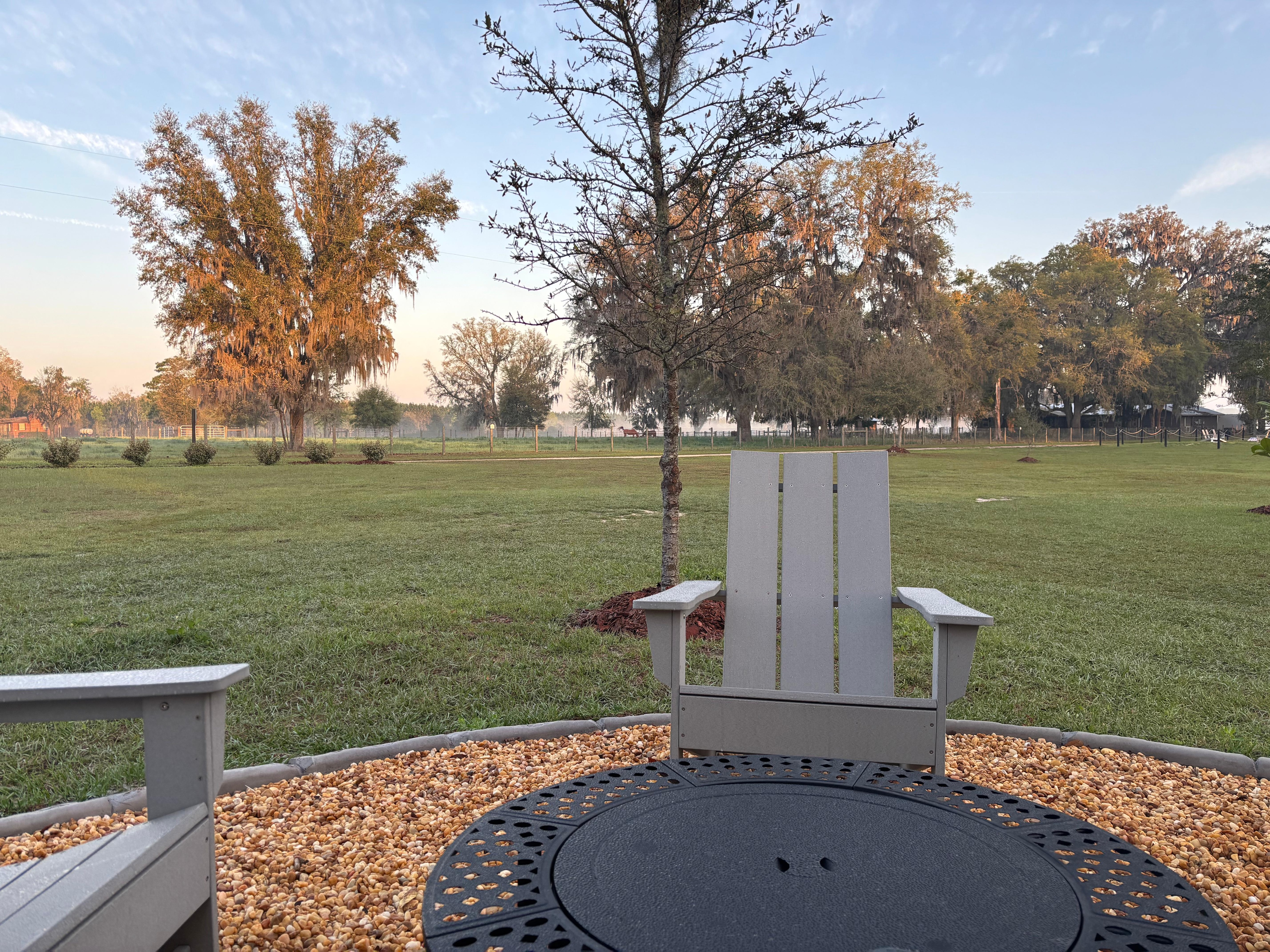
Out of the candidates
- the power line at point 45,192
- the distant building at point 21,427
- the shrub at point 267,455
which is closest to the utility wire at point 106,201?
the power line at point 45,192

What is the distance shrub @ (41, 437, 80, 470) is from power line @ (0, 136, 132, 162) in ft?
37.1

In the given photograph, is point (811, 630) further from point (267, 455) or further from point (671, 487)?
point (267, 455)

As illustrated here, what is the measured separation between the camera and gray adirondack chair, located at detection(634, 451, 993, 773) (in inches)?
73.8

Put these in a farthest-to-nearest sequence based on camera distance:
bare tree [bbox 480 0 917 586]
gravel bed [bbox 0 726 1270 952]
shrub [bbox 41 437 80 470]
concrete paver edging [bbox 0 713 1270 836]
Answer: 1. shrub [bbox 41 437 80 470]
2. bare tree [bbox 480 0 917 586]
3. concrete paver edging [bbox 0 713 1270 836]
4. gravel bed [bbox 0 726 1270 952]

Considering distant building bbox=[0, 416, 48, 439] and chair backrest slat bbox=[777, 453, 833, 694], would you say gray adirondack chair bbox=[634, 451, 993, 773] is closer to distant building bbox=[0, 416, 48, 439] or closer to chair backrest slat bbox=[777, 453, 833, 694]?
chair backrest slat bbox=[777, 453, 833, 694]

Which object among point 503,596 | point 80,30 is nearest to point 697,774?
point 503,596

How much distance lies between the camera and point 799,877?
116 centimetres

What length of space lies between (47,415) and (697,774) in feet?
247

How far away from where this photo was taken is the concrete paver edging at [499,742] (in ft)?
6.70

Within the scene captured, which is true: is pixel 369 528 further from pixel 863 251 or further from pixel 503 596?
pixel 863 251

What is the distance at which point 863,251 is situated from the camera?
30.5 metres

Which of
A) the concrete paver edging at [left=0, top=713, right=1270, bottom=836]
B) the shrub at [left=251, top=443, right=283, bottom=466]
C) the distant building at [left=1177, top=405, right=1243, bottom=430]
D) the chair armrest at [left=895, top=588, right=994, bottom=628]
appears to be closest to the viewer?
the chair armrest at [left=895, top=588, right=994, bottom=628]

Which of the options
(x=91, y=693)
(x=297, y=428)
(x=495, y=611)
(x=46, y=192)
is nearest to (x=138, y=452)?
(x=297, y=428)

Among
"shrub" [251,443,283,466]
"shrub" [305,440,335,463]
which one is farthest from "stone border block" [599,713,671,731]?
"shrub" [305,440,335,463]
